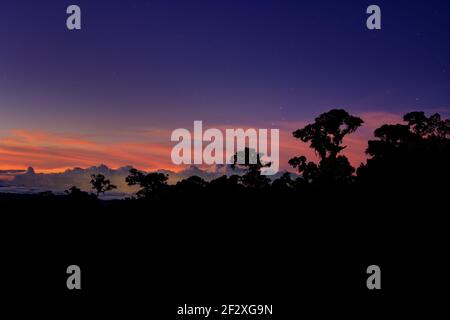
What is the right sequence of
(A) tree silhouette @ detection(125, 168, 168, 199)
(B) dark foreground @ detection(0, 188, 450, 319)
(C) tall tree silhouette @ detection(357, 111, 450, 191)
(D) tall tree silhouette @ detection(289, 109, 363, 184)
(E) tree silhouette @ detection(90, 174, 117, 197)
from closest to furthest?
(B) dark foreground @ detection(0, 188, 450, 319) → (C) tall tree silhouette @ detection(357, 111, 450, 191) → (D) tall tree silhouette @ detection(289, 109, 363, 184) → (A) tree silhouette @ detection(125, 168, 168, 199) → (E) tree silhouette @ detection(90, 174, 117, 197)

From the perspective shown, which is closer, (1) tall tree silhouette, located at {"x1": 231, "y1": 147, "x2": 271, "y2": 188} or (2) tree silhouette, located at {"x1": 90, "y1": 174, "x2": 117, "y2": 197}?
(1) tall tree silhouette, located at {"x1": 231, "y1": 147, "x2": 271, "y2": 188}

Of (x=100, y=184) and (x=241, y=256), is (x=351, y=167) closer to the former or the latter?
(x=241, y=256)

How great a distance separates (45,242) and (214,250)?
13.1 metres

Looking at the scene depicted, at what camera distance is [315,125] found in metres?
56.0

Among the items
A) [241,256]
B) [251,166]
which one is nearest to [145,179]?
[251,166]

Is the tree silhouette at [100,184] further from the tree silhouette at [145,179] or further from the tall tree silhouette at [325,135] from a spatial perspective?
the tall tree silhouette at [325,135]

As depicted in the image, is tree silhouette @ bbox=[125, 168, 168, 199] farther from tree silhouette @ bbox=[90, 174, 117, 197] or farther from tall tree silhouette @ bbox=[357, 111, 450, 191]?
tall tree silhouette @ bbox=[357, 111, 450, 191]

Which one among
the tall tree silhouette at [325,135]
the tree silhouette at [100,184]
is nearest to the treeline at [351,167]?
the tall tree silhouette at [325,135]

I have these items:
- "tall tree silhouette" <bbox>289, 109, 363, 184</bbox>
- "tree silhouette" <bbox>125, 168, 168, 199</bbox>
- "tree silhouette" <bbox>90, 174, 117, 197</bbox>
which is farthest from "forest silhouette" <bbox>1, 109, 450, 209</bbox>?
"tree silhouette" <bbox>90, 174, 117, 197</bbox>

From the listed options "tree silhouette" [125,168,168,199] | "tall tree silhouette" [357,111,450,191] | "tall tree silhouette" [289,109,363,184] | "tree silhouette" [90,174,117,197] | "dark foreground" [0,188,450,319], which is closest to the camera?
"dark foreground" [0,188,450,319]

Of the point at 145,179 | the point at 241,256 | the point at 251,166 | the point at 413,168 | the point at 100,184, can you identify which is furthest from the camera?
the point at 100,184
